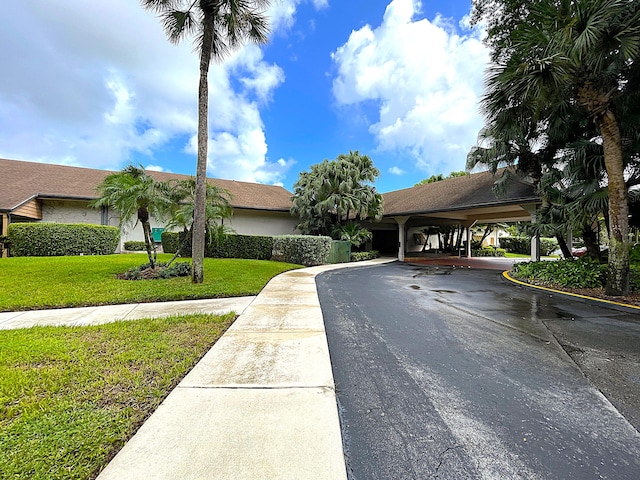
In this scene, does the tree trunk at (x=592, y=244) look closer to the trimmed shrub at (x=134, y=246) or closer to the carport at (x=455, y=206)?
the carport at (x=455, y=206)

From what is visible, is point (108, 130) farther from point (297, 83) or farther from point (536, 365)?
point (536, 365)

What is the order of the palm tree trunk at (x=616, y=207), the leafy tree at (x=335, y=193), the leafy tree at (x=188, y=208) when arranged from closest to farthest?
1. the palm tree trunk at (x=616, y=207)
2. the leafy tree at (x=188, y=208)
3. the leafy tree at (x=335, y=193)

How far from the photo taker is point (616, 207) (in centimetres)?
685

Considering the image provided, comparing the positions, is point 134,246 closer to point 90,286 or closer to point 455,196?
point 90,286

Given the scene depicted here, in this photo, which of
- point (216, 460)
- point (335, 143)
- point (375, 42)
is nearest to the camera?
point (216, 460)

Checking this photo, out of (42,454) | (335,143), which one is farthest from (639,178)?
(335,143)

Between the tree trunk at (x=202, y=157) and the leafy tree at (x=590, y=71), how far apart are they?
25.7ft

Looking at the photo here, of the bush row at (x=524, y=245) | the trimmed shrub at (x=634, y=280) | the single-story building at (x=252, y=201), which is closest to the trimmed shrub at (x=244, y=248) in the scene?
the single-story building at (x=252, y=201)

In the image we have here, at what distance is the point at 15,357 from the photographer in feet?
10.4

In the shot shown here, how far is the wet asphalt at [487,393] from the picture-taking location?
1846mm

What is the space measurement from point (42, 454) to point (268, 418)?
1395 millimetres

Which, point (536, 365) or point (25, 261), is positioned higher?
point (25, 261)

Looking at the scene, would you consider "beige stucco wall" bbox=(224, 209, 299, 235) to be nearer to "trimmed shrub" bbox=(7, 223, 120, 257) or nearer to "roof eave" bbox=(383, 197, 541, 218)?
"trimmed shrub" bbox=(7, 223, 120, 257)

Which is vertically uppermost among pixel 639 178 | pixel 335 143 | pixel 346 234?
pixel 335 143
